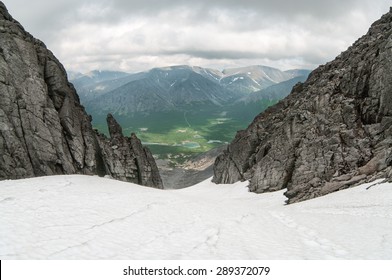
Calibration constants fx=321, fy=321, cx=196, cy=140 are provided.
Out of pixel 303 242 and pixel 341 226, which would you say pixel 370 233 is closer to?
pixel 341 226

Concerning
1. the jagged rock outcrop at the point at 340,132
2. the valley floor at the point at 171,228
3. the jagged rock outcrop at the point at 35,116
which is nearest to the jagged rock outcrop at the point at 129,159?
the jagged rock outcrop at the point at 35,116

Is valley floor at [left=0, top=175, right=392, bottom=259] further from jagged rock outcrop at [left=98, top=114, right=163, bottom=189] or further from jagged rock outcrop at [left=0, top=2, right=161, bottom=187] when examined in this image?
jagged rock outcrop at [left=98, top=114, right=163, bottom=189]

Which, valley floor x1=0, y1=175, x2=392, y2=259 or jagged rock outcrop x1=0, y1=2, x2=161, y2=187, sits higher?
jagged rock outcrop x1=0, y1=2, x2=161, y2=187

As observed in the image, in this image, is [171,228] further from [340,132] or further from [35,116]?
[340,132]

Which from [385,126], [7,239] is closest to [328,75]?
[385,126]

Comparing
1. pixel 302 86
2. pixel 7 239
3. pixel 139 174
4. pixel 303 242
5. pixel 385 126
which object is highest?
pixel 302 86

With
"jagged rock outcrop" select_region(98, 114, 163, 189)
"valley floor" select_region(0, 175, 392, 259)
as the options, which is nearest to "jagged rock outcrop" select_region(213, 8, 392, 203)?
"valley floor" select_region(0, 175, 392, 259)

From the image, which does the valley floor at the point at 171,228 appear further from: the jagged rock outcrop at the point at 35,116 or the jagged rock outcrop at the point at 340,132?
the jagged rock outcrop at the point at 35,116
